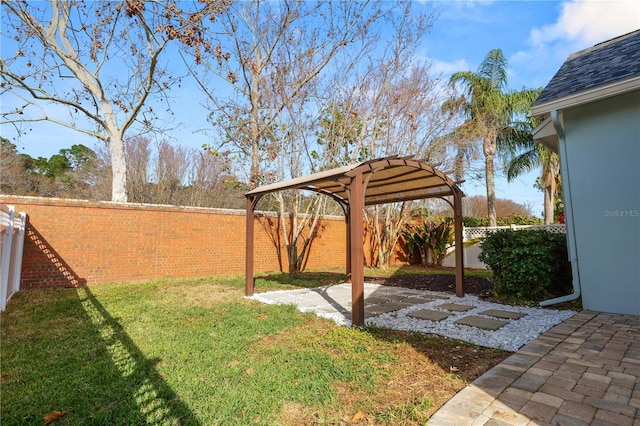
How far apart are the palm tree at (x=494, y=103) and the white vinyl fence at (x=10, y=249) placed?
1704cm

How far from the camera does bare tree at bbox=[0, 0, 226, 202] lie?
9141mm

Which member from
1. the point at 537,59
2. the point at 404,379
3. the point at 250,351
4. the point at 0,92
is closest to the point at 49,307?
the point at 250,351

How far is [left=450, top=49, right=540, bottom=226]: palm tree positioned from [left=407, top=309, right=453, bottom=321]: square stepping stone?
1282cm

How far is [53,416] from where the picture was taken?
227 centimetres

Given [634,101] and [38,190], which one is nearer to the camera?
[634,101]

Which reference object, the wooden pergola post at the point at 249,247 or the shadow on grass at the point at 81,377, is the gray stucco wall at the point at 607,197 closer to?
the wooden pergola post at the point at 249,247

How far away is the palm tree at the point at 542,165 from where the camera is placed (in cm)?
1717

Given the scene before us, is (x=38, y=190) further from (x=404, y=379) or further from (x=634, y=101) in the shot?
(x=634, y=101)

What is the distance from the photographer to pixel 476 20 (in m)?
8.15

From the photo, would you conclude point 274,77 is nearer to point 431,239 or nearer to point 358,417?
point 431,239

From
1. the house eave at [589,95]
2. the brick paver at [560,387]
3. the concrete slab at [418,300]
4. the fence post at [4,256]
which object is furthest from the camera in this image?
the concrete slab at [418,300]

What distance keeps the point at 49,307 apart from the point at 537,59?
12914 mm

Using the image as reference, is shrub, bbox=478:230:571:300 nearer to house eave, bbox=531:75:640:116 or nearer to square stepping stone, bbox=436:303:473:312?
square stepping stone, bbox=436:303:473:312

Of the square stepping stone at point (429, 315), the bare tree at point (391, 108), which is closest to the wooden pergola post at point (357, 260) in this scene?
the square stepping stone at point (429, 315)
